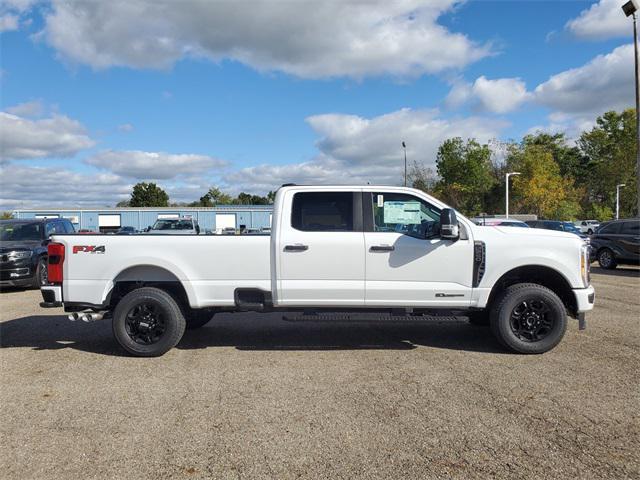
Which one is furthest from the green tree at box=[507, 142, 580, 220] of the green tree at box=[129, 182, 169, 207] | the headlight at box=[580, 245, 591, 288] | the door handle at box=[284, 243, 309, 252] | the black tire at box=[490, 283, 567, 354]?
the green tree at box=[129, 182, 169, 207]

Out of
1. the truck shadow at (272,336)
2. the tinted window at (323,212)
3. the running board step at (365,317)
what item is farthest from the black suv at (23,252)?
the running board step at (365,317)

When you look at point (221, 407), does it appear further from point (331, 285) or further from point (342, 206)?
point (342, 206)

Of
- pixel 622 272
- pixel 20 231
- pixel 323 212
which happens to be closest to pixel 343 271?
pixel 323 212

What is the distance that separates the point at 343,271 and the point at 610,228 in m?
13.8

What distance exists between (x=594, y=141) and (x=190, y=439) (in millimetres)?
72141

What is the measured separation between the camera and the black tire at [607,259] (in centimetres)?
1611

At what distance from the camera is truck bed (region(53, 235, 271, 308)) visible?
19.5ft

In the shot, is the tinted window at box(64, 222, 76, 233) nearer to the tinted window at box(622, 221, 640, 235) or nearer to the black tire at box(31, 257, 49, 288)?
the black tire at box(31, 257, 49, 288)

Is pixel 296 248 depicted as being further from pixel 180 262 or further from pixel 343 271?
pixel 180 262

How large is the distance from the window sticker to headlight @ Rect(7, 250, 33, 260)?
33.7 ft

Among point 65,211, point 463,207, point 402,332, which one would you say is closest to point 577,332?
point 402,332

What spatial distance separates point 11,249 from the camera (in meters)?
12.2

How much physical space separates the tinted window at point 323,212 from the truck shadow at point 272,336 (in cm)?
157

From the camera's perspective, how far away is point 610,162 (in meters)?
57.2
